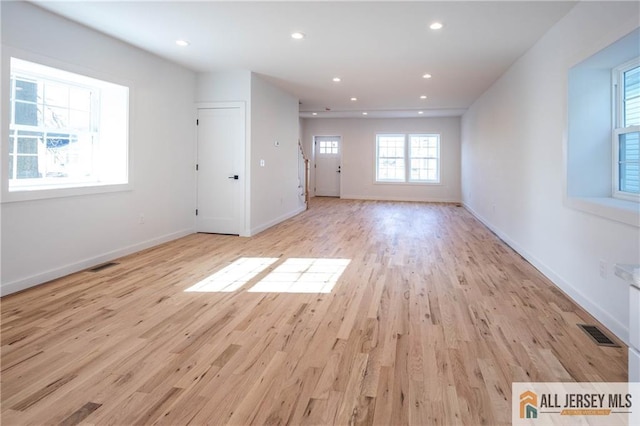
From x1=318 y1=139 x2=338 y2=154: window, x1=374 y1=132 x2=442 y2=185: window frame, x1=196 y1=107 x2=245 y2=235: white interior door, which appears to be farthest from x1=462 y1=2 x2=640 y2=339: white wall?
x1=318 y1=139 x2=338 y2=154: window

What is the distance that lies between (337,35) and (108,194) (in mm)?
3272

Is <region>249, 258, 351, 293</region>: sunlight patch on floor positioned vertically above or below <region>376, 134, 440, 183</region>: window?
below

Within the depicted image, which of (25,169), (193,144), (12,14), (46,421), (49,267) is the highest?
(12,14)

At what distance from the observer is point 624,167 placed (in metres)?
3.27

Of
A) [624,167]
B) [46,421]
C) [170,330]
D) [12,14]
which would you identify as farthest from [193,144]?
[624,167]

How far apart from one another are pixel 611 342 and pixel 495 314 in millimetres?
721

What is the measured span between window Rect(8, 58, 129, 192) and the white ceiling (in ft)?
2.26

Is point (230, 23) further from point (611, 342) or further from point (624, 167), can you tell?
point (611, 342)

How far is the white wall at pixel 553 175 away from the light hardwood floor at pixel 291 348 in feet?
0.93

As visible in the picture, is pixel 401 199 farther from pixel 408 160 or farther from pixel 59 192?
pixel 59 192

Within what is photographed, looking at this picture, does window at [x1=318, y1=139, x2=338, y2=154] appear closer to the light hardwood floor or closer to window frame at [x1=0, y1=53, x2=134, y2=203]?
window frame at [x1=0, y1=53, x2=134, y2=203]

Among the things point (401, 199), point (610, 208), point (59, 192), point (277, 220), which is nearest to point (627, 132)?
point (610, 208)

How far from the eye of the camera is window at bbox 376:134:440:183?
1226cm

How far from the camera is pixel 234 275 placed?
406cm
